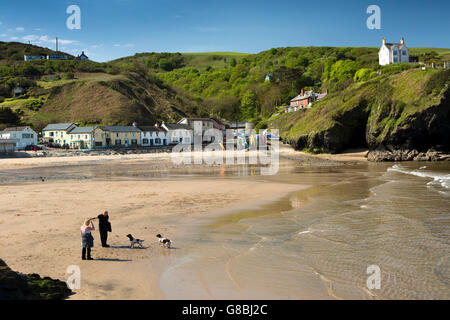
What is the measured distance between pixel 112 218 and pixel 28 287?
8.76 meters

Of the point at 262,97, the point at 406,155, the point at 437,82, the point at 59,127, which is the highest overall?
the point at 262,97

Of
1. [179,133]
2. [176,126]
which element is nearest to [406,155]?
[179,133]

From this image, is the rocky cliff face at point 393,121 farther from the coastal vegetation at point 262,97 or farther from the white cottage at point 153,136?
the white cottage at point 153,136

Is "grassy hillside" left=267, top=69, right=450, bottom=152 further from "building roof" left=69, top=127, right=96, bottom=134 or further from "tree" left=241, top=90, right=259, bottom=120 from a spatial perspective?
"tree" left=241, top=90, right=259, bottom=120

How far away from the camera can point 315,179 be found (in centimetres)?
2848

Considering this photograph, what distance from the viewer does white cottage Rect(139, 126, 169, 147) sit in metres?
81.3

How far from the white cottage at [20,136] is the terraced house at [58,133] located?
25.0 ft

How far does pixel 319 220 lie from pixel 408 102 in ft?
106

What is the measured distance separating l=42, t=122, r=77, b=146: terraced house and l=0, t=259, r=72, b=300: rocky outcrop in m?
75.3

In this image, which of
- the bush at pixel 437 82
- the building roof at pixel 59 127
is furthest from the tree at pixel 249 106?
the bush at pixel 437 82

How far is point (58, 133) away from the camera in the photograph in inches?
3110

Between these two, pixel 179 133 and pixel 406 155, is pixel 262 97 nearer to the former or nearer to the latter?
pixel 179 133

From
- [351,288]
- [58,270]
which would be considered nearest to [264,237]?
[351,288]

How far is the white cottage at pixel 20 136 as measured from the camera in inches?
2618
